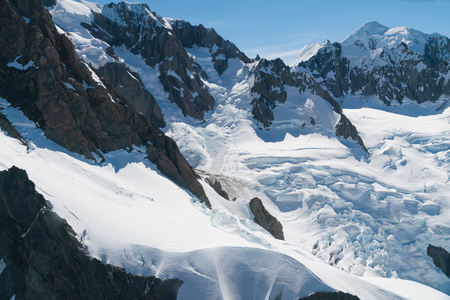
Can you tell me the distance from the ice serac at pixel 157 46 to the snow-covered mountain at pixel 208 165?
0.35 metres

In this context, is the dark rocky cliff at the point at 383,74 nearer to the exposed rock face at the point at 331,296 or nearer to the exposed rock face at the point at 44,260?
the exposed rock face at the point at 331,296

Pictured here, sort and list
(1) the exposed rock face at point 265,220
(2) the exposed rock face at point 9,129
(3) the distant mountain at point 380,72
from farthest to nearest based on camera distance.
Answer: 1. (3) the distant mountain at point 380,72
2. (1) the exposed rock face at point 265,220
3. (2) the exposed rock face at point 9,129

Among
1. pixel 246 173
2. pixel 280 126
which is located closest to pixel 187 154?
pixel 246 173

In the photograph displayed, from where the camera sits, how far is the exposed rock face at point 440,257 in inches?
1828

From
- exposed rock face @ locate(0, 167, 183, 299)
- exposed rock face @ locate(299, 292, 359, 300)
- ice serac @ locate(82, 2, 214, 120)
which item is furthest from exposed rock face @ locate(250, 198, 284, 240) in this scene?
ice serac @ locate(82, 2, 214, 120)

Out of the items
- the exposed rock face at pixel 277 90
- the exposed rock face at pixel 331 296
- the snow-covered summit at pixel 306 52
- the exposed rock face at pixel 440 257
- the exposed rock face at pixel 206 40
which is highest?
the snow-covered summit at pixel 306 52

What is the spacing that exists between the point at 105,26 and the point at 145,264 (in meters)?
83.2

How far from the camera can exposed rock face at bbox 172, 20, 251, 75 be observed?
11281 centimetres

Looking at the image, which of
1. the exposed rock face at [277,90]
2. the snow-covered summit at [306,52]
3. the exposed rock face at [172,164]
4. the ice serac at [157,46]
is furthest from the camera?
the snow-covered summit at [306,52]

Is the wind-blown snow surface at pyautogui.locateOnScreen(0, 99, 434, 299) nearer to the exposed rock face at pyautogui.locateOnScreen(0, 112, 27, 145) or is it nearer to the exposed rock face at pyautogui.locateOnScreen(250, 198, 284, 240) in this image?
the exposed rock face at pyautogui.locateOnScreen(0, 112, 27, 145)

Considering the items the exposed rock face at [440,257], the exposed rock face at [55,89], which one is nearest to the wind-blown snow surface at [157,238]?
the exposed rock face at [55,89]

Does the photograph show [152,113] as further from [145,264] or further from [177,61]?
[145,264]

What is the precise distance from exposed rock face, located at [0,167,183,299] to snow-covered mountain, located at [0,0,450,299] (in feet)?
0.64

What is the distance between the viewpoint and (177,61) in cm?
9144
